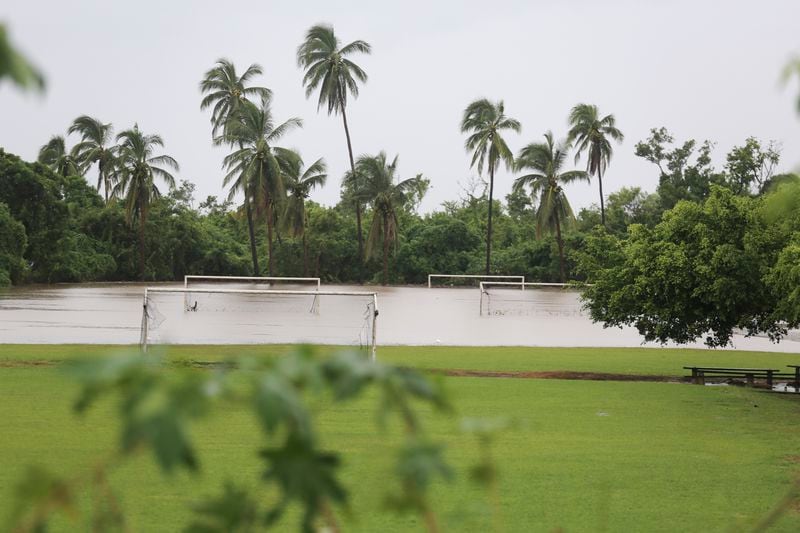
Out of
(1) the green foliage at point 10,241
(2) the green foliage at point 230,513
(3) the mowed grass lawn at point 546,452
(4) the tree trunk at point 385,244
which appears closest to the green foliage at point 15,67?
(2) the green foliage at point 230,513

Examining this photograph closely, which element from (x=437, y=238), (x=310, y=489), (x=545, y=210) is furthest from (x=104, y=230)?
(x=310, y=489)

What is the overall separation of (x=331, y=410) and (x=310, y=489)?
13404mm

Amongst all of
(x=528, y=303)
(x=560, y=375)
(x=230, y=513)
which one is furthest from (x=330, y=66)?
(x=230, y=513)

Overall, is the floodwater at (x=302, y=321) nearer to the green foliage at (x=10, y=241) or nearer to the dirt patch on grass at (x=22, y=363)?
the green foliage at (x=10, y=241)

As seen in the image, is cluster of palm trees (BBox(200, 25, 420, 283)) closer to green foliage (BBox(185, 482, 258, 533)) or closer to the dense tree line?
the dense tree line

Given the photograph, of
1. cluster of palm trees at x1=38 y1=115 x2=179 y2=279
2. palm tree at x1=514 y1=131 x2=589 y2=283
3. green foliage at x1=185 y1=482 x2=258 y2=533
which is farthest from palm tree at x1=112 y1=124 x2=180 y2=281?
green foliage at x1=185 y1=482 x2=258 y2=533

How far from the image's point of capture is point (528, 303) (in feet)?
153

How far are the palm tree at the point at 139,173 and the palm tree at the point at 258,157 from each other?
493 cm

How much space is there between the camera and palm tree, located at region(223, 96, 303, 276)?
55094 millimetres

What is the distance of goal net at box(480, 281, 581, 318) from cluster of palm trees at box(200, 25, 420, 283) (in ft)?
31.5

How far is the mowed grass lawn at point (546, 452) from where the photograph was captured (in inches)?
350

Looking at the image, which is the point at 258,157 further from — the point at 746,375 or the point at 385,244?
the point at 746,375

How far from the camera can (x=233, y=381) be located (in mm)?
1311

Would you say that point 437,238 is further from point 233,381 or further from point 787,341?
point 233,381
